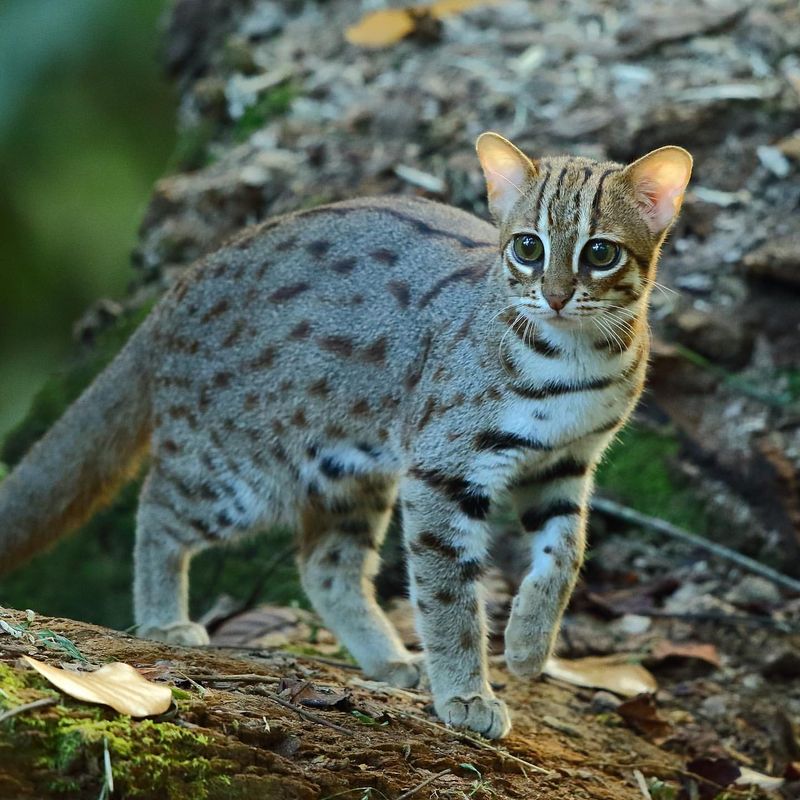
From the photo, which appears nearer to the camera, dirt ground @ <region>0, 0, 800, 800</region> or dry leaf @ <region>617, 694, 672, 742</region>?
dirt ground @ <region>0, 0, 800, 800</region>

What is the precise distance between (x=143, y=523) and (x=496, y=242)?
1922 mm

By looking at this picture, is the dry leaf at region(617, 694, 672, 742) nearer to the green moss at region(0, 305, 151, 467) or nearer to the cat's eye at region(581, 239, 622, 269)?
the cat's eye at region(581, 239, 622, 269)

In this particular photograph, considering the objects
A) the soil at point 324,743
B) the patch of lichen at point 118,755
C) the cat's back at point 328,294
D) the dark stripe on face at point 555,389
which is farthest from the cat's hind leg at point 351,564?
the patch of lichen at point 118,755

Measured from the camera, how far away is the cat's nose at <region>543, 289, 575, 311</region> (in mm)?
4203

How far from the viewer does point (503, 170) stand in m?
4.66

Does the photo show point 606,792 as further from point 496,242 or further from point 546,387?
point 496,242

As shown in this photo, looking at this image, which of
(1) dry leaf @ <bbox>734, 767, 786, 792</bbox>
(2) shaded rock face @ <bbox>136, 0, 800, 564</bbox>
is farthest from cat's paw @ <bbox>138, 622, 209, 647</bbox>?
(2) shaded rock face @ <bbox>136, 0, 800, 564</bbox>

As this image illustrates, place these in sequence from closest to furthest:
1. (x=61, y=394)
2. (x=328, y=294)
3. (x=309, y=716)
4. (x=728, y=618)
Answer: (x=309, y=716) → (x=328, y=294) → (x=728, y=618) → (x=61, y=394)

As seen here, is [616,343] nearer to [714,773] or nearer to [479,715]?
[479,715]

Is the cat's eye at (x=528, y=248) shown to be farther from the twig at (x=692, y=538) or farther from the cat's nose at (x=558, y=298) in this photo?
the twig at (x=692, y=538)

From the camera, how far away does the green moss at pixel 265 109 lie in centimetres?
851

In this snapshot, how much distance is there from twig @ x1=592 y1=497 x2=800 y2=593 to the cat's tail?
2363 millimetres

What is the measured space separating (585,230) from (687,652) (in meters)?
2.34

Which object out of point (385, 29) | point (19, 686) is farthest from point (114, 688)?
point (385, 29)
